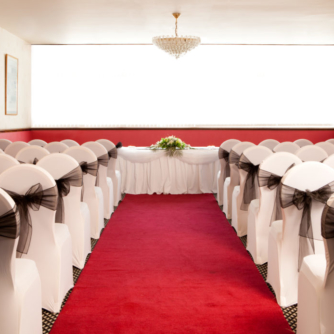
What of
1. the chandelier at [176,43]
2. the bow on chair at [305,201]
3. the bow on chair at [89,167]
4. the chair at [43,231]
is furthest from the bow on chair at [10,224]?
the chandelier at [176,43]

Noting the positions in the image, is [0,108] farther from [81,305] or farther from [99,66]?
[81,305]

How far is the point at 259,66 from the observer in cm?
1032

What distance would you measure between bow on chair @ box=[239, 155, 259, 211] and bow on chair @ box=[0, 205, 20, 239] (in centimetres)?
281

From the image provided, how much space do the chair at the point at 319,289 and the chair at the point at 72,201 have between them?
1.85 meters

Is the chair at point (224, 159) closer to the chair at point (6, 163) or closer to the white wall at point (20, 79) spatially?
the chair at point (6, 163)

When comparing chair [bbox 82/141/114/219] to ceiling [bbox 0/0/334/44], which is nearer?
chair [bbox 82/141/114/219]

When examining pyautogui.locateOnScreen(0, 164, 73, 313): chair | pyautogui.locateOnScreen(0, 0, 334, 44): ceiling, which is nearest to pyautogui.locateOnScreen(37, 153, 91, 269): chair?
pyautogui.locateOnScreen(0, 164, 73, 313): chair

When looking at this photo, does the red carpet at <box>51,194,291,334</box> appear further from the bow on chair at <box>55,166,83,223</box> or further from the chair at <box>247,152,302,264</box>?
the bow on chair at <box>55,166,83,223</box>

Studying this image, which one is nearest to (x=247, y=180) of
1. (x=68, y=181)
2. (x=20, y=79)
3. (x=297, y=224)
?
(x=297, y=224)

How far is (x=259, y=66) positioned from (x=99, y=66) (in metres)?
4.07

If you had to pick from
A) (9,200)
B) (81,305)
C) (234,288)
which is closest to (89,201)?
(81,305)

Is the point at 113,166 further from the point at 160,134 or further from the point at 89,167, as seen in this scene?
the point at 160,134

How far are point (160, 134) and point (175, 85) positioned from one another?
1.30 meters

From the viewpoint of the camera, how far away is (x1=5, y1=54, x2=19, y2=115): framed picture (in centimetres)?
864
